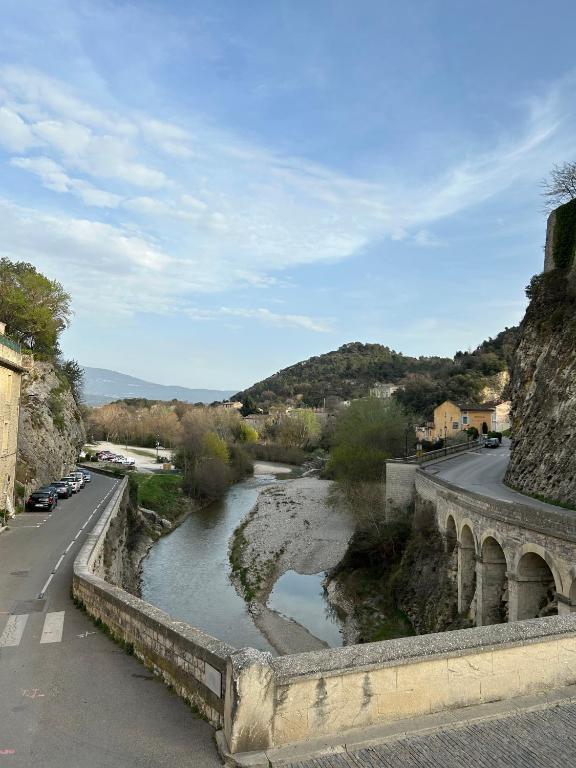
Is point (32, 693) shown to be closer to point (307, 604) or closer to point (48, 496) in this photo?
point (307, 604)

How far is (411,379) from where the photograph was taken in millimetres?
103312

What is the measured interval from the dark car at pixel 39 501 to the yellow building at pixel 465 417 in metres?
49.6

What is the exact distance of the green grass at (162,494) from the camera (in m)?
44.0

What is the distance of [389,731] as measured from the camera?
443 centimetres

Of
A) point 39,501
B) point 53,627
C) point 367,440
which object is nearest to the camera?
point 53,627

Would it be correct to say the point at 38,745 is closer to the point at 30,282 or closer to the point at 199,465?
the point at 30,282

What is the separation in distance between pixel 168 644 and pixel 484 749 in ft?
12.1

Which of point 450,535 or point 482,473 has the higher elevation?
point 482,473

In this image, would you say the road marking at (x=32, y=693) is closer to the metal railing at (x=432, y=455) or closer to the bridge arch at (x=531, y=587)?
the bridge arch at (x=531, y=587)

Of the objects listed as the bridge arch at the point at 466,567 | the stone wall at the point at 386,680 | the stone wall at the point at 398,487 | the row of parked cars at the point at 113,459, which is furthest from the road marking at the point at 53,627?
the row of parked cars at the point at 113,459

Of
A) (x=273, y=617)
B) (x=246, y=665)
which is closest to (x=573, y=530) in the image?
(x=246, y=665)

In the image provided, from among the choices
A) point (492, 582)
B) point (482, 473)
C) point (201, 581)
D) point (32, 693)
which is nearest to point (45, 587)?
point (32, 693)

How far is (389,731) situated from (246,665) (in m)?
1.34

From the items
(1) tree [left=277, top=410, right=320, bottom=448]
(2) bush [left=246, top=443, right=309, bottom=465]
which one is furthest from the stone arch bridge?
(1) tree [left=277, top=410, right=320, bottom=448]
